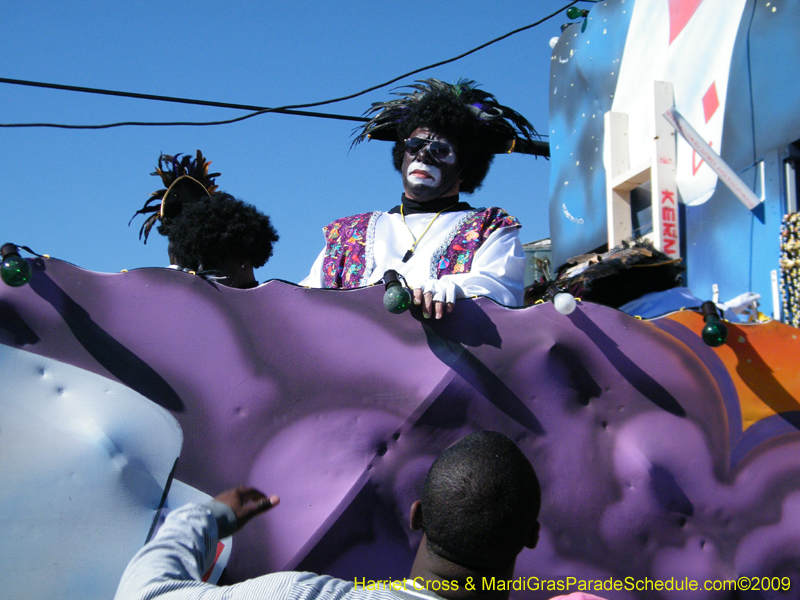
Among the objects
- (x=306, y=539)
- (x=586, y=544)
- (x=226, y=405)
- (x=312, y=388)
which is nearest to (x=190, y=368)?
(x=226, y=405)

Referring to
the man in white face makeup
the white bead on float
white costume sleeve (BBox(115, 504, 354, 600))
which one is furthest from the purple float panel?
white costume sleeve (BBox(115, 504, 354, 600))

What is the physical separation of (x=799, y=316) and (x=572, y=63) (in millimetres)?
3803

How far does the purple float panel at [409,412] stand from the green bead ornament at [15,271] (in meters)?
0.07

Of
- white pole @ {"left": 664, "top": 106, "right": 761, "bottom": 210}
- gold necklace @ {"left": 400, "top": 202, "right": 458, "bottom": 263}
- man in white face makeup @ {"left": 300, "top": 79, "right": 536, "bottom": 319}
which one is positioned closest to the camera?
man in white face makeup @ {"left": 300, "top": 79, "right": 536, "bottom": 319}

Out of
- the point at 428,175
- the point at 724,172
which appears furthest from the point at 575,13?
the point at 428,175

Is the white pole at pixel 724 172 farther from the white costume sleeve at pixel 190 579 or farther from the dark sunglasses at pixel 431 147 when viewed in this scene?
the white costume sleeve at pixel 190 579

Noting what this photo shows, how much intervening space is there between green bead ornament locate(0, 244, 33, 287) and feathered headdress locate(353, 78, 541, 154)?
2057mm

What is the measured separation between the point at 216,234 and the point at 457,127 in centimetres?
123

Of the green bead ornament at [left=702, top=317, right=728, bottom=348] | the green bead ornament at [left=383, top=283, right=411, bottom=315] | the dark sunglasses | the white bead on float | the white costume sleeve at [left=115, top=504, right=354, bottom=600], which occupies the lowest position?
the white costume sleeve at [left=115, top=504, right=354, bottom=600]

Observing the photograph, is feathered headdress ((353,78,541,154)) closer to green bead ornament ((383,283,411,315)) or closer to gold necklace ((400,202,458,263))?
gold necklace ((400,202,458,263))

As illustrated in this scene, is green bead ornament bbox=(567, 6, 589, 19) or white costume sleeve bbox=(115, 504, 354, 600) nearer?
white costume sleeve bbox=(115, 504, 354, 600)

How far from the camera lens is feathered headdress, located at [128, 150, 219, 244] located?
11.9 feet

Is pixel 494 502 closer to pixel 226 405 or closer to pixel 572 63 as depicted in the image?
pixel 226 405

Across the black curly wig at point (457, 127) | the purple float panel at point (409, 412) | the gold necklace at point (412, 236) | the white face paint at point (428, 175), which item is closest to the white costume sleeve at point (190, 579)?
the purple float panel at point (409, 412)
